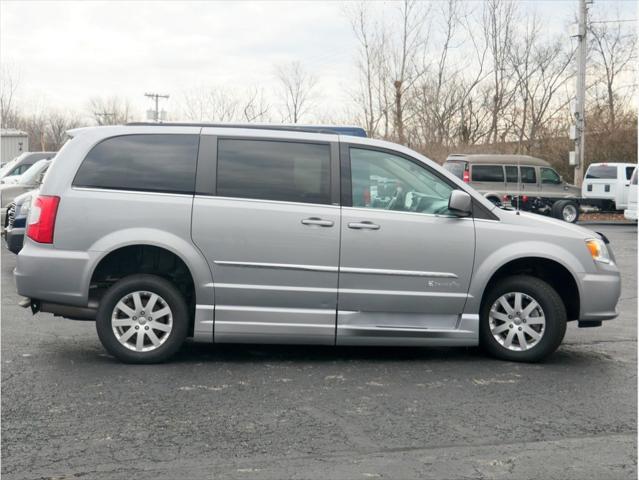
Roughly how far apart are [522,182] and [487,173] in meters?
1.15

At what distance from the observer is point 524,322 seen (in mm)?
7117

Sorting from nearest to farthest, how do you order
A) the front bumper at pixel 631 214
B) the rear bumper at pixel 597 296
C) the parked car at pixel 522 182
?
the rear bumper at pixel 597 296, the front bumper at pixel 631 214, the parked car at pixel 522 182

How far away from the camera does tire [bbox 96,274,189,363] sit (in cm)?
676

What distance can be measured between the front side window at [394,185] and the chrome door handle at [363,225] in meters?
0.19

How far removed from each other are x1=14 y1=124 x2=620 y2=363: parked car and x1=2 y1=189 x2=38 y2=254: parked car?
4.70 metres

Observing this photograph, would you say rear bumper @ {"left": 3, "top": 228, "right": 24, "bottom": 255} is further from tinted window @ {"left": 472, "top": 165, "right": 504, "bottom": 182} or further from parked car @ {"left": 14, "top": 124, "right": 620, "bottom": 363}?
tinted window @ {"left": 472, "top": 165, "right": 504, "bottom": 182}

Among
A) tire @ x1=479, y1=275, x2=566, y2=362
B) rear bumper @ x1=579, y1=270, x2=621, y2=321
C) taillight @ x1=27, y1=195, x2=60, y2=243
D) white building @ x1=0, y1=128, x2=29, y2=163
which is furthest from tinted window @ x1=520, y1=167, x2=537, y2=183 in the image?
white building @ x1=0, y1=128, x2=29, y2=163

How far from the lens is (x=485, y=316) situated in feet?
23.4

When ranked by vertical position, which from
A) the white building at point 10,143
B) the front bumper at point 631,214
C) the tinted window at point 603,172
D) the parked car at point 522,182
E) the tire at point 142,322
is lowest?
the tire at point 142,322

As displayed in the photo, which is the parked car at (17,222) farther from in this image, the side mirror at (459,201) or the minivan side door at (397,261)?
the side mirror at (459,201)

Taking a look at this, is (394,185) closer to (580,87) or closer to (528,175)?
(528,175)

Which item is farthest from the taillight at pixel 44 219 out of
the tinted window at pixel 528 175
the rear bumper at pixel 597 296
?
the tinted window at pixel 528 175

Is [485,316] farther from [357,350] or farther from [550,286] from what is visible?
[357,350]

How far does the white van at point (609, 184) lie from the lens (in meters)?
28.2
